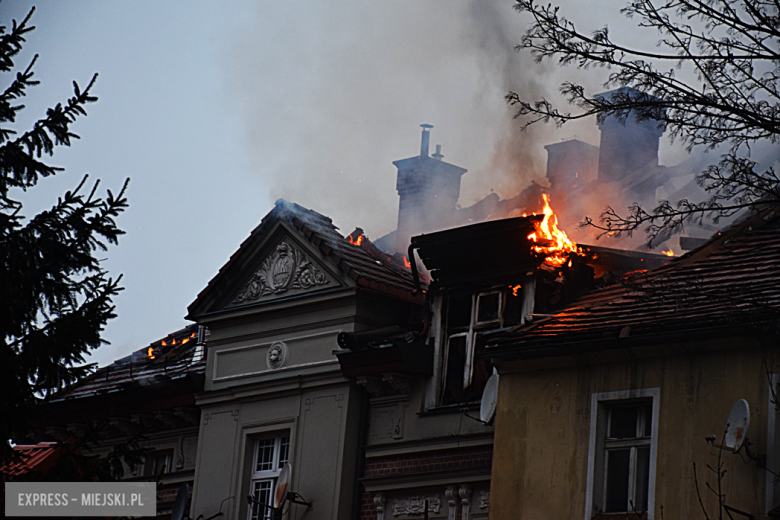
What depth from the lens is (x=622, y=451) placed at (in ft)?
45.4

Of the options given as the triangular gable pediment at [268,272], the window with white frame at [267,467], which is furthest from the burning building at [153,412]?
the window with white frame at [267,467]

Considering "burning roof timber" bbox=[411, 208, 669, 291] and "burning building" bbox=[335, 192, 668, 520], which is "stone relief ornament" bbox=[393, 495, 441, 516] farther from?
"burning roof timber" bbox=[411, 208, 669, 291]

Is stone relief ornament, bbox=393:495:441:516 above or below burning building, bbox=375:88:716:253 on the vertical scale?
below

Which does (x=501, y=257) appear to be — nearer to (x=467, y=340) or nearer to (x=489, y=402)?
(x=467, y=340)

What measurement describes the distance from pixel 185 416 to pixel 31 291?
982 cm

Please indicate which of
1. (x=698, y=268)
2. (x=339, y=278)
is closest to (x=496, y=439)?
(x=698, y=268)

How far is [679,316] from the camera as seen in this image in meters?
13.5

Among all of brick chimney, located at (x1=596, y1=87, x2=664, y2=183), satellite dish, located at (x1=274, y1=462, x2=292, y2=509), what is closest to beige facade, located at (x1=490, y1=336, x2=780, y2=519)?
satellite dish, located at (x1=274, y1=462, x2=292, y2=509)

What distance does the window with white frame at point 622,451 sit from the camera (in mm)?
13473

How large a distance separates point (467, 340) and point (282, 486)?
3.59 metres

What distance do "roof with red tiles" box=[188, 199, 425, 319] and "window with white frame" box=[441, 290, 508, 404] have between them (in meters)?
1.37

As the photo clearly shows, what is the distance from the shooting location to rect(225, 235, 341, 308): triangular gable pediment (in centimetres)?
1975

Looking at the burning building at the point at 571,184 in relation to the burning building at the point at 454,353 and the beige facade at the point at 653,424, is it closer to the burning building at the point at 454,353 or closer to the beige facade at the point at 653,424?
the burning building at the point at 454,353

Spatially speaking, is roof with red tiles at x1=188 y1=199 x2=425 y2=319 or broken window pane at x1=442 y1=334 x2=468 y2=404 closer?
broken window pane at x1=442 y1=334 x2=468 y2=404
